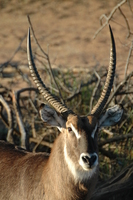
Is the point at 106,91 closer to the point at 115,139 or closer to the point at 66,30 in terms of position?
the point at 115,139

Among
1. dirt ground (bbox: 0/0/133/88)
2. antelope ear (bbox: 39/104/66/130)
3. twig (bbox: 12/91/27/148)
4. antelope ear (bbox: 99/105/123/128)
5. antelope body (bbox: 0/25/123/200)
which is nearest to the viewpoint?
antelope body (bbox: 0/25/123/200)

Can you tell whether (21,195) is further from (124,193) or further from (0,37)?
(0,37)

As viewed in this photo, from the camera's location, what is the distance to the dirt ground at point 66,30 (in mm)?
13406

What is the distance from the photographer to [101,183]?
7383 mm

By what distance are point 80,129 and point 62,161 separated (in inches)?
19.2

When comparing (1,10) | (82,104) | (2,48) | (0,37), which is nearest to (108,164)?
(82,104)

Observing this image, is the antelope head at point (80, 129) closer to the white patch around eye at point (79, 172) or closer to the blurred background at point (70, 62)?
the white patch around eye at point (79, 172)

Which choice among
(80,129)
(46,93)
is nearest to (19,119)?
(46,93)

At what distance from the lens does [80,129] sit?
5.04m

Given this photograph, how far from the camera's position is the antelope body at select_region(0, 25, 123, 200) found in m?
5.01

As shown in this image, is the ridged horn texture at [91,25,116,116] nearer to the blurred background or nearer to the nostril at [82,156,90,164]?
the nostril at [82,156,90,164]

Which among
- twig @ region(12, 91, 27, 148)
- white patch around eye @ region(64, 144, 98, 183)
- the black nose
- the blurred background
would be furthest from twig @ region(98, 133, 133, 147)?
the black nose

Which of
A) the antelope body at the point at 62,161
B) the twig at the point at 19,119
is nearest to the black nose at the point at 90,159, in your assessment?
the antelope body at the point at 62,161

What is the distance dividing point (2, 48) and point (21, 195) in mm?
9999
